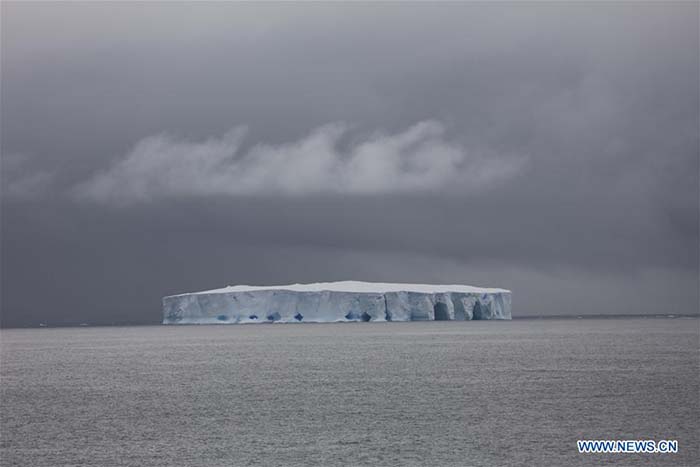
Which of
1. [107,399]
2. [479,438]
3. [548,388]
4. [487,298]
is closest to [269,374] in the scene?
[107,399]

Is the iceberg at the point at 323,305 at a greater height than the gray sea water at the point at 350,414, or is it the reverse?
the iceberg at the point at 323,305

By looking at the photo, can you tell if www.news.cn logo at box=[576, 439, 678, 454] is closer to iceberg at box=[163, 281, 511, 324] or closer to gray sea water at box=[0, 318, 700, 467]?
gray sea water at box=[0, 318, 700, 467]

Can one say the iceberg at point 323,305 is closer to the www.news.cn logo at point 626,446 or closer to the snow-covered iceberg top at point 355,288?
the snow-covered iceberg top at point 355,288

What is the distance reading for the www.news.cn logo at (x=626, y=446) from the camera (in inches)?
696

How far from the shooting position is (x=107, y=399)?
1083 inches

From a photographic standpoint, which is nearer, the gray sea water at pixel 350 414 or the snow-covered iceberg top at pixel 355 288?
the gray sea water at pixel 350 414

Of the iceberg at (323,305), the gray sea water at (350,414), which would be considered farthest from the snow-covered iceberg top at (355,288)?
the gray sea water at (350,414)

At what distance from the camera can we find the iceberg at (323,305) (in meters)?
87.8

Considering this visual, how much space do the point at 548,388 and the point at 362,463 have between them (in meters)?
13.5

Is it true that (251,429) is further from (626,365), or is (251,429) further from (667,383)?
(626,365)

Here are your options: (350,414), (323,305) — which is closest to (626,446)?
(350,414)

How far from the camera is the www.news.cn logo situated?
58.0 ft

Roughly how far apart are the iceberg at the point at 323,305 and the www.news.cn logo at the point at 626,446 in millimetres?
68106

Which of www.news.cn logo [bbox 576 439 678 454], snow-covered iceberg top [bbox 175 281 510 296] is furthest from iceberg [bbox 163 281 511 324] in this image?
www.news.cn logo [bbox 576 439 678 454]
